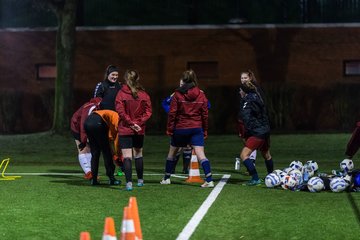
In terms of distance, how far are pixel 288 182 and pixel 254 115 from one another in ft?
4.68

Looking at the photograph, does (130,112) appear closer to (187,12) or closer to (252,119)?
(252,119)

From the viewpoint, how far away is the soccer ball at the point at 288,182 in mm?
13414

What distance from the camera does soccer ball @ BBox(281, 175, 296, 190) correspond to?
44.0 feet

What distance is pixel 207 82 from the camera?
1340 inches

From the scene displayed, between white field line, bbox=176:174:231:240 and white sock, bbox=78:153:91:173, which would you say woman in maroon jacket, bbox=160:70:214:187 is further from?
white sock, bbox=78:153:91:173

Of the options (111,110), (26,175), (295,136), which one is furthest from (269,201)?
(295,136)

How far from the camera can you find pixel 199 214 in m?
10.9

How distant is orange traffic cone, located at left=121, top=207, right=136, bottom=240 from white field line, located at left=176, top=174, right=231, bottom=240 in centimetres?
188

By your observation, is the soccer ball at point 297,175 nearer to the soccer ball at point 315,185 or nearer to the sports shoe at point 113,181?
the soccer ball at point 315,185

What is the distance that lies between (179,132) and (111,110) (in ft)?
3.99

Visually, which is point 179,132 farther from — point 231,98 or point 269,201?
point 231,98

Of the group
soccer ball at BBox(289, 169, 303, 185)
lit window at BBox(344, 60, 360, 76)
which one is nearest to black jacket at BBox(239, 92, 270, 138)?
soccer ball at BBox(289, 169, 303, 185)

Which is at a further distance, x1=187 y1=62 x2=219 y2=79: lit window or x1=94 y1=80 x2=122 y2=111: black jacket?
x1=187 y1=62 x2=219 y2=79: lit window

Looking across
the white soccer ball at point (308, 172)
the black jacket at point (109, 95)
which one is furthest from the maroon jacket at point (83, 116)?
the white soccer ball at point (308, 172)
